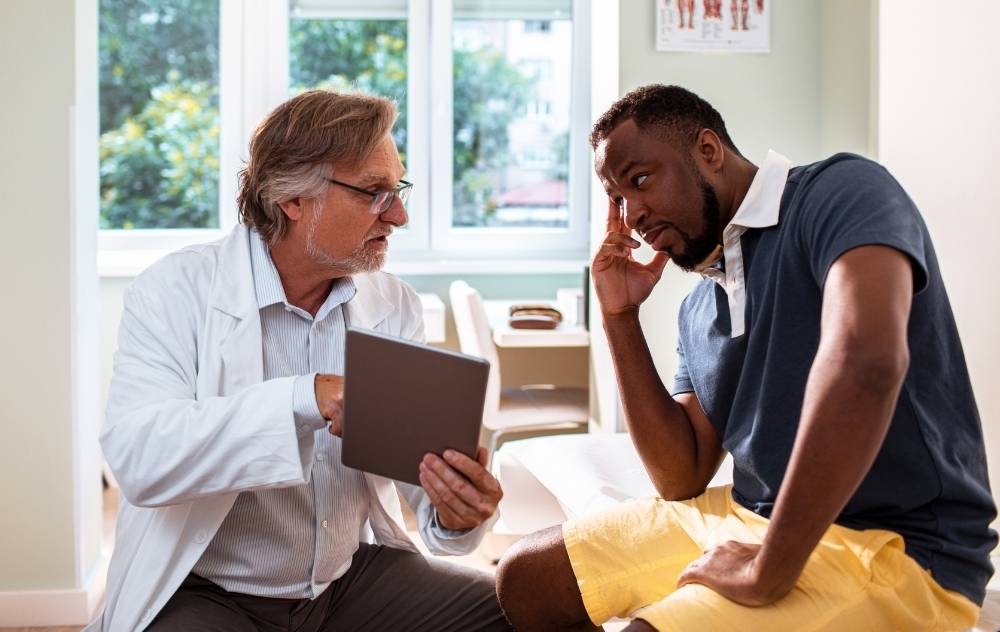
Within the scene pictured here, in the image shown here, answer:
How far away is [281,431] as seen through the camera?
137 cm

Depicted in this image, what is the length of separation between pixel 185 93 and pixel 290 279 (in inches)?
124

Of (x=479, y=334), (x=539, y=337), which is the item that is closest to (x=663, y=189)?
(x=479, y=334)

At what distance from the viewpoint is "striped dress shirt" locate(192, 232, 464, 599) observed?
5.10 ft

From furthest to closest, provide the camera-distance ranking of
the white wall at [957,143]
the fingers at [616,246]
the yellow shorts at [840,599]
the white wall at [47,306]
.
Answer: the white wall at [47,306], the white wall at [957,143], the fingers at [616,246], the yellow shorts at [840,599]

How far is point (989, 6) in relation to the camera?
2.08 m

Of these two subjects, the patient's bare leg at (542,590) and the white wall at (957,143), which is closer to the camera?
the patient's bare leg at (542,590)

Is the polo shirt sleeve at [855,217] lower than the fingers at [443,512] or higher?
higher

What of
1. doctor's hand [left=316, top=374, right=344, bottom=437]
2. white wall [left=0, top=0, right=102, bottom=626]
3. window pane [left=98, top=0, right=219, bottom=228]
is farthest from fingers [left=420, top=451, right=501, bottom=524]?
window pane [left=98, top=0, right=219, bottom=228]

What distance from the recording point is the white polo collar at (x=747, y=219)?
1452mm

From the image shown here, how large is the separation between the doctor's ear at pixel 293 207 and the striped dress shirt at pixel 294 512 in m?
0.07

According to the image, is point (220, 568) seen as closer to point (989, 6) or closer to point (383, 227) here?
point (383, 227)

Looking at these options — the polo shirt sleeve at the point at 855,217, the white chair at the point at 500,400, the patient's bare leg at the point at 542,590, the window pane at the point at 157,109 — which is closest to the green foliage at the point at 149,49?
the window pane at the point at 157,109

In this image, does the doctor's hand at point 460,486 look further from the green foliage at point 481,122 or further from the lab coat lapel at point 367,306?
the green foliage at point 481,122

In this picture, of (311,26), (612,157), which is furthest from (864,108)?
(311,26)
